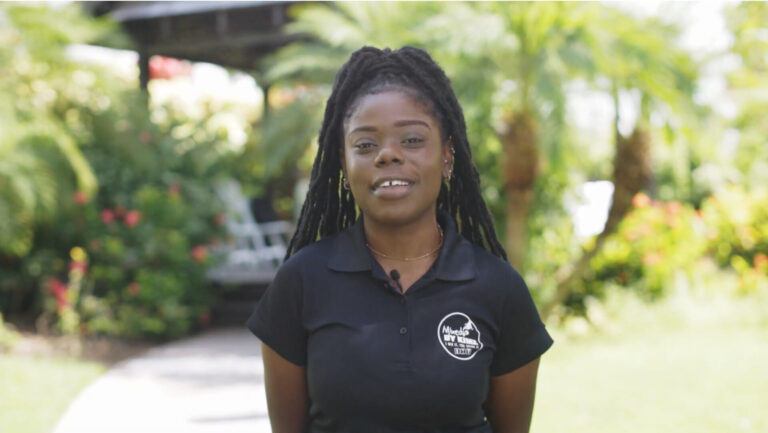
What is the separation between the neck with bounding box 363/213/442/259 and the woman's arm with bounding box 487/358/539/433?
1.19 feet

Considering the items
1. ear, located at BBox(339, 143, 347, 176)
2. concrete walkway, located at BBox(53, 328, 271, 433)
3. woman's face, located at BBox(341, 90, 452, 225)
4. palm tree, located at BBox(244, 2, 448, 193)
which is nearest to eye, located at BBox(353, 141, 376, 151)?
woman's face, located at BBox(341, 90, 452, 225)

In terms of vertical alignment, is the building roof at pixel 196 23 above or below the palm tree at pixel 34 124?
above

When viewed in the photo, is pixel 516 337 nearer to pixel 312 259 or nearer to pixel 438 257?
pixel 438 257

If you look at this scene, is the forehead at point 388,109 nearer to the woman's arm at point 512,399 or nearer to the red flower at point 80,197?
the woman's arm at point 512,399

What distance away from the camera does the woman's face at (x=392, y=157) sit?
1.97 metres

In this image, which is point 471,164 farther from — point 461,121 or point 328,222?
point 328,222

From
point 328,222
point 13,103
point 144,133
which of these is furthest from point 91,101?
point 328,222

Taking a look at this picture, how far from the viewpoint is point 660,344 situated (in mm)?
7637

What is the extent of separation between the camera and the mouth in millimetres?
1979

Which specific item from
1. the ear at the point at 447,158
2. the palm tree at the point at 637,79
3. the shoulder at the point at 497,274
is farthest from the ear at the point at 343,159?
the palm tree at the point at 637,79

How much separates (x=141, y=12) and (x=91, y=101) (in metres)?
2.03

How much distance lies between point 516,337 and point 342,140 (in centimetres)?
67

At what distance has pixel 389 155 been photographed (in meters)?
1.95

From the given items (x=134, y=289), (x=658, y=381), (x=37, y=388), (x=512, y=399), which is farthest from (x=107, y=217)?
(x=512, y=399)
